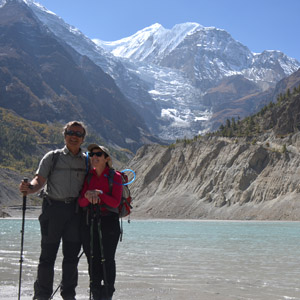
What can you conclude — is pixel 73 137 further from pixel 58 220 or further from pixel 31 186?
pixel 58 220

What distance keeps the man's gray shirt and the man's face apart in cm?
14

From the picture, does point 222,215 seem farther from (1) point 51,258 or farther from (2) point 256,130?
(1) point 51,258

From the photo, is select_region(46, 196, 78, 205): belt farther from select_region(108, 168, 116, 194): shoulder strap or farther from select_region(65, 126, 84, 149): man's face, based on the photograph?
select_region(65, 126, 84, 149): man's face

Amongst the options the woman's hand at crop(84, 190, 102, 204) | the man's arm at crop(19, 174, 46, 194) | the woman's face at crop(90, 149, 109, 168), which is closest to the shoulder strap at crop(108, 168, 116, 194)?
the woman's face at crop(90, 149, 109, 168)

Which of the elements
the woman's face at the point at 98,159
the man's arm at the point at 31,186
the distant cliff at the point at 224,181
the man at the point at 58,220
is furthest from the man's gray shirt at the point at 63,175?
the distant cliff at the point at 224,181

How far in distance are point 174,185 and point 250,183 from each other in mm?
14684

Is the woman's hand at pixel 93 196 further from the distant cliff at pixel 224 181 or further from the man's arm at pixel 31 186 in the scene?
the distant cliff at pixel 224 181

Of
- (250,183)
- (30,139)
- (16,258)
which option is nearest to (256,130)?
(250,183)

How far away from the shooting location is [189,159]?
81375 mm

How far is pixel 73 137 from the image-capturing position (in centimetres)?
725

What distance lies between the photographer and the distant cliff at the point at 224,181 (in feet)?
210

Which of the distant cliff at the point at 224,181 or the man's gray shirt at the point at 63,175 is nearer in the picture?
the man's gray shirt at the point at 63,175

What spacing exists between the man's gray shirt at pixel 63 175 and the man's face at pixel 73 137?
0.47ft

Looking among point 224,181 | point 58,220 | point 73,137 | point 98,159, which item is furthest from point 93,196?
point 224,181
